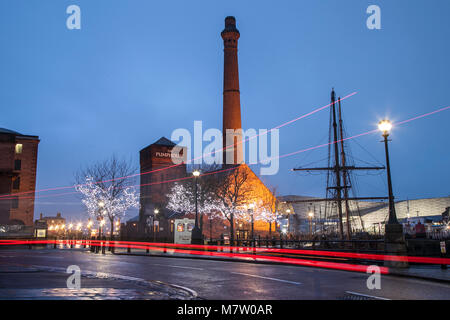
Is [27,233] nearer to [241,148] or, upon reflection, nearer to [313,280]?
[241,148]

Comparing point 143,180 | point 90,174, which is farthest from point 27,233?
point 143,180

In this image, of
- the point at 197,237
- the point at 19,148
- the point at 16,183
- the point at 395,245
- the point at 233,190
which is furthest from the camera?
the point at 19,148

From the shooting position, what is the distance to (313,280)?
12625 mm

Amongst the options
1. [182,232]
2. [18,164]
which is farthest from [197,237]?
[18,164]

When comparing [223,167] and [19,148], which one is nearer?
[223,167]

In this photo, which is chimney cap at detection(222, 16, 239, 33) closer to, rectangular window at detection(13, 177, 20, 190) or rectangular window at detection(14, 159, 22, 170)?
rectangular window at detection(14, 159, 22, 170)

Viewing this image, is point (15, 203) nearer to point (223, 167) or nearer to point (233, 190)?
point (223, 167)

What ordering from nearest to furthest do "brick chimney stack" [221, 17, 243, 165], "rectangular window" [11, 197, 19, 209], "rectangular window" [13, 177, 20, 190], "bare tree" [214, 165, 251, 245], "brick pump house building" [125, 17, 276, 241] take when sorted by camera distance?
"bare tree" [214, 165, 251, 245]
"brick pump house building" [125, 17, 276, 241]
"rectangular window" [11, 197, 19, 209]
"brick chimney stack" [221, 17, 243, 165]
"rectangular window" [13, 177, 20, 190]

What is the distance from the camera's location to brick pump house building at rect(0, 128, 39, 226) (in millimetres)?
56812

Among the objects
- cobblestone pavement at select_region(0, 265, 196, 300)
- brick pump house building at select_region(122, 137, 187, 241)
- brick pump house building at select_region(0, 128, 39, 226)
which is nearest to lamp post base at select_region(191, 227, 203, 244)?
cobblestone pavement at select_region(0, 265, 196, 300)

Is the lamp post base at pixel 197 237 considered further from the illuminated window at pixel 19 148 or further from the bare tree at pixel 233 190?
the illuminated window at pixel 19 148

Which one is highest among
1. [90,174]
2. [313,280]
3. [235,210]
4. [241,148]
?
[241,148]

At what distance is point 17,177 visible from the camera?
63.9 meters
